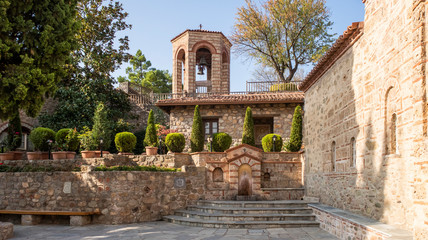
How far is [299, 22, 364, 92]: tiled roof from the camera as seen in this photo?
8.67 metres

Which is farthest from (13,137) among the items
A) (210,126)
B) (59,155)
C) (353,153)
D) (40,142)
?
(353,153)

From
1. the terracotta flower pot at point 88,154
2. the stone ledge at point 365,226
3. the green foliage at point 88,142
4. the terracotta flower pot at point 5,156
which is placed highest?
the green foliage at point 88,142

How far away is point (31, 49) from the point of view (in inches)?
399

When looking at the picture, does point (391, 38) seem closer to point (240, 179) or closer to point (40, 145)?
point (240, 179)

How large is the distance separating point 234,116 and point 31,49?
1047cm

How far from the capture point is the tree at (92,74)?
1984 cm

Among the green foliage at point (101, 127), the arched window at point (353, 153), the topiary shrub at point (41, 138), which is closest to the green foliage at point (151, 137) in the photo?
the green foliage at point (101, 127)

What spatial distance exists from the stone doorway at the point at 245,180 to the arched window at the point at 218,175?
0.67m

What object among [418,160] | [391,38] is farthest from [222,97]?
[418,160]

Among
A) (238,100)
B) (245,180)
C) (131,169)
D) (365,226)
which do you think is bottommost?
(365,226)

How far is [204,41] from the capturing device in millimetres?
21641

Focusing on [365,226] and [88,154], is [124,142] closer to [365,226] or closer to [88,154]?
[88,154]

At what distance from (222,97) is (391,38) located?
40.7ft

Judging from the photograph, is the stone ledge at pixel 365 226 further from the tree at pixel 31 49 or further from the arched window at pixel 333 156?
the tree at pixel 31 49
